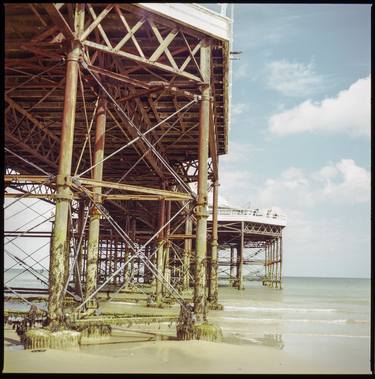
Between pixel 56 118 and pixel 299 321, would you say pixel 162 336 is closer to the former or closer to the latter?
pixel 56 118

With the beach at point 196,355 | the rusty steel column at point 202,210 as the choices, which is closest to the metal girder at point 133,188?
the rusty steel column at point 202,210

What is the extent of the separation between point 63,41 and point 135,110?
486 centimetres

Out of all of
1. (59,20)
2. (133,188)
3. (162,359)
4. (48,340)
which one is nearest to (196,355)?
(162,359)

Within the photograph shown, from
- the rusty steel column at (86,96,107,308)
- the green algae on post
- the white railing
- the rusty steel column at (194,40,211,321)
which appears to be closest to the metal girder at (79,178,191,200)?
the rusty steel column at (194,40,211,321)

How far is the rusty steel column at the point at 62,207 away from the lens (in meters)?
7.30

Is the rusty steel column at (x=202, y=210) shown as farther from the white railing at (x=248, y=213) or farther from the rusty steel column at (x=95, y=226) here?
→ the white railing at (x=248, y=213)

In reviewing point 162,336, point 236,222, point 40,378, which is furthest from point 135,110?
point 236,222

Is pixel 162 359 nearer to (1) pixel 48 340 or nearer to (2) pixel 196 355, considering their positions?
(2) pixel 196 355

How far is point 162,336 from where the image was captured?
395 inches

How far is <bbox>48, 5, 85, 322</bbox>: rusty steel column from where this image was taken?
24.0ft

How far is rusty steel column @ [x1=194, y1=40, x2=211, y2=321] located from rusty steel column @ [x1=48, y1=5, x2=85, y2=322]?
119 inches

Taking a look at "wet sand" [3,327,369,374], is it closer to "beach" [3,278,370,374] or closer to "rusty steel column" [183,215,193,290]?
"beach" [3,278,370,374]

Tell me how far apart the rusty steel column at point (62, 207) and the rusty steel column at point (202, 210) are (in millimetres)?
3016

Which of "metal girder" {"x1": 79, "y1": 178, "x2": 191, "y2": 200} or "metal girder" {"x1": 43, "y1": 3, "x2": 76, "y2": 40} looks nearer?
"metal girder" {"x1": 43, "y1": 3, "x2": 76, "y2": 40}
